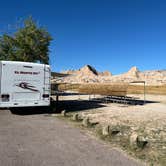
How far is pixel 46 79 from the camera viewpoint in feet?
41.0

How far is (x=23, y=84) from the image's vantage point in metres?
11.8

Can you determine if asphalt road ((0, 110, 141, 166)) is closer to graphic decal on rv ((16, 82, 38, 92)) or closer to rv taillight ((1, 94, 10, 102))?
rv taillight ((1, 94, 10, 102))

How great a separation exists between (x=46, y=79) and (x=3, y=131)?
195 inches

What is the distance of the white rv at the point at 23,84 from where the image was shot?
1133cm

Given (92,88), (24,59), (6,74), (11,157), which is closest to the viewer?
(11,157)

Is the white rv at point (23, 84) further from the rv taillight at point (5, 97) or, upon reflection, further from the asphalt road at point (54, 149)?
the asphalt road at point (54, 149)

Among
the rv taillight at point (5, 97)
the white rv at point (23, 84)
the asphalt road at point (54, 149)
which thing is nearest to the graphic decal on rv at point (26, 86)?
the white rv at point (23, 84)

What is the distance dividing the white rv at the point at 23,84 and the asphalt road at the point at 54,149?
3276 mm

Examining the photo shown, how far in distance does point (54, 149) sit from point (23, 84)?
650 cm

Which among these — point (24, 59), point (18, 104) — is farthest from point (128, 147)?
point (24, 59)

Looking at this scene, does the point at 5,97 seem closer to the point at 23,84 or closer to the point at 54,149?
the point at 23,84

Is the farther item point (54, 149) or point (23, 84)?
point (23, 84)

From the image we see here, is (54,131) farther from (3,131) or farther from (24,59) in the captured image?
(24,59)

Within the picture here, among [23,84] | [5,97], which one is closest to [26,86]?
[23,84]
